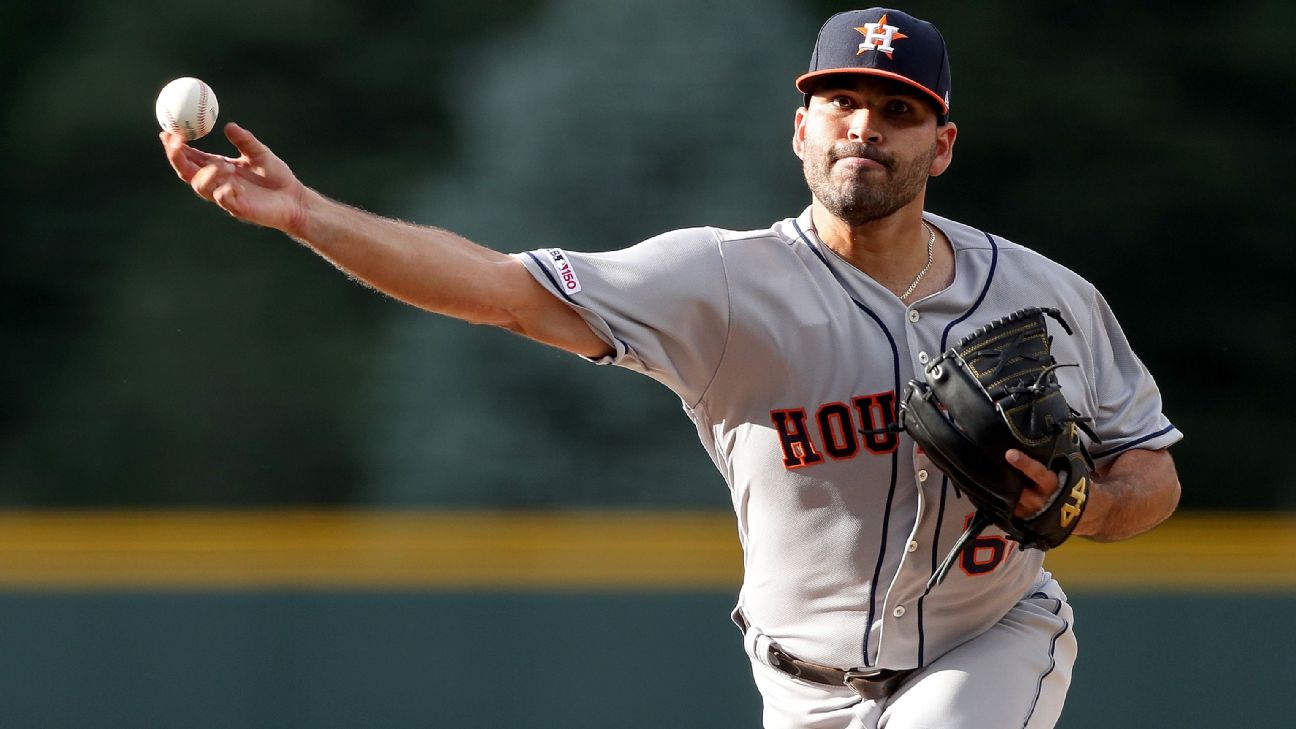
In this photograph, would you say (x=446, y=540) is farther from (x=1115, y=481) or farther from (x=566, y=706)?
(x=1115, y=481)

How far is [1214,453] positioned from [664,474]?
74.8 inches

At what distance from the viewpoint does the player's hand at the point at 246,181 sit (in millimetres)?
2514

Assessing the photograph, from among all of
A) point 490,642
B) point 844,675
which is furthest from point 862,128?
point 490,642

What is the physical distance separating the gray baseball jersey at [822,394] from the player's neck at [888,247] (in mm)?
32

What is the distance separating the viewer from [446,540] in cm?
519

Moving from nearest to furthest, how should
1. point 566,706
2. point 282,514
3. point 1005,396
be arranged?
point 1005,396 < point 566,706 < point 282,514

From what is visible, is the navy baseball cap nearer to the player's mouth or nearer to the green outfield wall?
the player's mouth

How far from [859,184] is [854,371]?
33cm

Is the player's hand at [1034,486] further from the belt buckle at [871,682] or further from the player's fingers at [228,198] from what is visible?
the player's fingers at [228,198]

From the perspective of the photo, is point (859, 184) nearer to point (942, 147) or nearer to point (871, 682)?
point (942, 147)

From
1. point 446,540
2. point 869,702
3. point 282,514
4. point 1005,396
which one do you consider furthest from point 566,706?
point 1005,396

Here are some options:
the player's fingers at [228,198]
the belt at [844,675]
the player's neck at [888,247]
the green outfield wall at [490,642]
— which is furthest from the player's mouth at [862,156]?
the green outfield wall at [490,642]

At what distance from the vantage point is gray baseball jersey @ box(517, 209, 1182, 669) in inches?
113

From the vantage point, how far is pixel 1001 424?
2637mm
